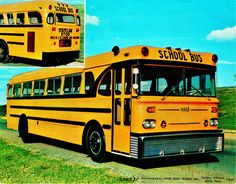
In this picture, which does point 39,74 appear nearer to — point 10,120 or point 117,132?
point 10,120

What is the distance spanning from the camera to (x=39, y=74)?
391 inches

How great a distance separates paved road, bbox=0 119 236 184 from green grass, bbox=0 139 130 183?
0.35 m

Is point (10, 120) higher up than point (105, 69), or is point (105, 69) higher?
point (105, 69)

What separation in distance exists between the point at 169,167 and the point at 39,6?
152 inches

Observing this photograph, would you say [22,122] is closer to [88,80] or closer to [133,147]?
[88,80]

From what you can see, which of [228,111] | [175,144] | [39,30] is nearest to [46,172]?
[175,144]

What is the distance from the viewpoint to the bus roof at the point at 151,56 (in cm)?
701

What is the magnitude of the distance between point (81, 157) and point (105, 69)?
1.89 m

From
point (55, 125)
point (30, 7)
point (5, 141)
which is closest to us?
point (30, 7)

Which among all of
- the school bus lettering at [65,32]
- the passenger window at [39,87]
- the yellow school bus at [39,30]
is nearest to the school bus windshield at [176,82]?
the yellow school bus at [39,30]

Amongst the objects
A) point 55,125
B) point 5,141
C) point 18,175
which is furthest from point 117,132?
point 5,141

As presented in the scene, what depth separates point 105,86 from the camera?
774 cm

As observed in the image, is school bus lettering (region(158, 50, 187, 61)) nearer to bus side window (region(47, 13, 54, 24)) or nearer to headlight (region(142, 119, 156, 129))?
headlight (region(142, 119, 156, 129))

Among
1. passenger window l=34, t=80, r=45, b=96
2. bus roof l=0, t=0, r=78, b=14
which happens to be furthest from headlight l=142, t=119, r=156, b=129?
passenger window l=34, t=80, r=45, b=96
